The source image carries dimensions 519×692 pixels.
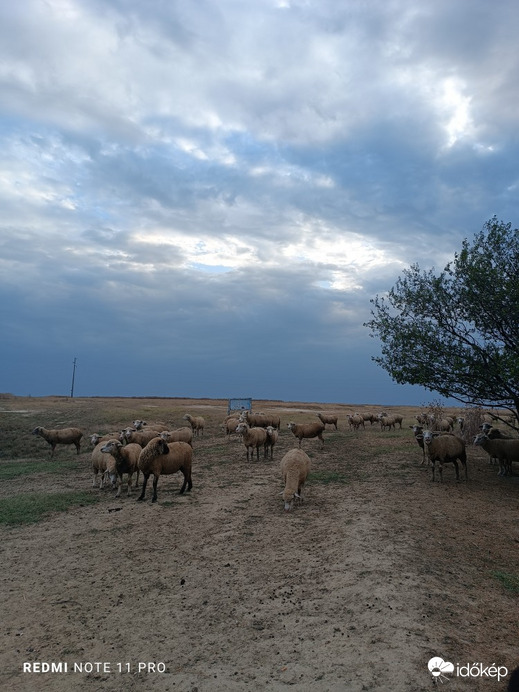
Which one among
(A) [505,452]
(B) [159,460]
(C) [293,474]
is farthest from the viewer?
(A) [505,452]

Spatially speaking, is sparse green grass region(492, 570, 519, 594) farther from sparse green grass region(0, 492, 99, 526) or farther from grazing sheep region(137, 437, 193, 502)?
sparse green grass region(0, 492, 99, 526)

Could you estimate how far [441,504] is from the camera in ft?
40.4

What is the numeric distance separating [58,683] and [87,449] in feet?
75.7

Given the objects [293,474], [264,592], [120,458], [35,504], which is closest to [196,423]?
[120,458]

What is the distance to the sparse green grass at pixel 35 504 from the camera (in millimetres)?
12305

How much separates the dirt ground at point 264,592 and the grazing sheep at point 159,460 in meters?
0.82

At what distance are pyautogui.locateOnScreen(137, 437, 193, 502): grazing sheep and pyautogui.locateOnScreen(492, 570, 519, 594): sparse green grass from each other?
917 centimetres

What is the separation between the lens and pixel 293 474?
498 inches

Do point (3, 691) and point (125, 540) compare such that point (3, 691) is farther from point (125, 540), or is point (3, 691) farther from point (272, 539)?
point (272, 539)

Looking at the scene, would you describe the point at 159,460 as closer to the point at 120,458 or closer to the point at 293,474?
the point at 120,458

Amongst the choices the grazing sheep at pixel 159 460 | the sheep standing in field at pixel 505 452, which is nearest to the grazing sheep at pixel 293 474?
the grazing sheep at pixel 159 460

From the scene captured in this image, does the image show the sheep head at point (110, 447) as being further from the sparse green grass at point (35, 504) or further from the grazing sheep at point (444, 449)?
the grazing sheep at point (444, 449)

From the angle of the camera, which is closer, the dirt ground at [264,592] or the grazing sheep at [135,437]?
the dirt ground at [264,592]

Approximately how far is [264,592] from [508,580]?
4.28 metres
